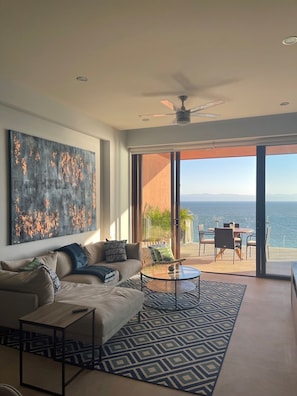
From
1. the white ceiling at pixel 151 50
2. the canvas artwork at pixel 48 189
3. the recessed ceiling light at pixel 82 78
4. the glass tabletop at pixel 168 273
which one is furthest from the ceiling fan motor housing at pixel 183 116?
the glass tabletop at pixel 168 273

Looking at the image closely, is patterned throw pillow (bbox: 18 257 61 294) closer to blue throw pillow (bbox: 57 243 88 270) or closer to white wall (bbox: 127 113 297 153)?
blue throw pillow (bbox: 57 243 88 270)

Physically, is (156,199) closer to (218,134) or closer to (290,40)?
(218,134)

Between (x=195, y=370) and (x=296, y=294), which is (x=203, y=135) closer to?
(x=296, y=294)

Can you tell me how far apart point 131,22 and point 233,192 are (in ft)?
16.0

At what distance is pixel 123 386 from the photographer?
94.7 inches

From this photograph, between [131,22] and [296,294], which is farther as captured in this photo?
[296,294]

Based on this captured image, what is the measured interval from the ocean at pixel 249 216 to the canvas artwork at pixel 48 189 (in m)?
2.27

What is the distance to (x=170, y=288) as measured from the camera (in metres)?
4.51

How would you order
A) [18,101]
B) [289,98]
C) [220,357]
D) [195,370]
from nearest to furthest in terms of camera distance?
[195,370] → [220,357] → [18,101] → [289,98]

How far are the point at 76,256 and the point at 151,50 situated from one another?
303 cm

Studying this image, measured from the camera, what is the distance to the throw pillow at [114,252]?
5.20 metres

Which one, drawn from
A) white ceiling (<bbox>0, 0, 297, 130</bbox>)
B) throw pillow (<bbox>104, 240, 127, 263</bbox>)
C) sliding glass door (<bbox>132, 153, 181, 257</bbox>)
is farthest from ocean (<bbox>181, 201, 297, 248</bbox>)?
white ceiling (<bbox>0, 0, 297, 130</bbox>)

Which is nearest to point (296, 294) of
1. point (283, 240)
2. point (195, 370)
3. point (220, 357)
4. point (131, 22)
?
point (220, 357)

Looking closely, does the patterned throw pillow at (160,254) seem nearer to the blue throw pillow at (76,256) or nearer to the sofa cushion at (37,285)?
the blue throw pillow at (76,256)
